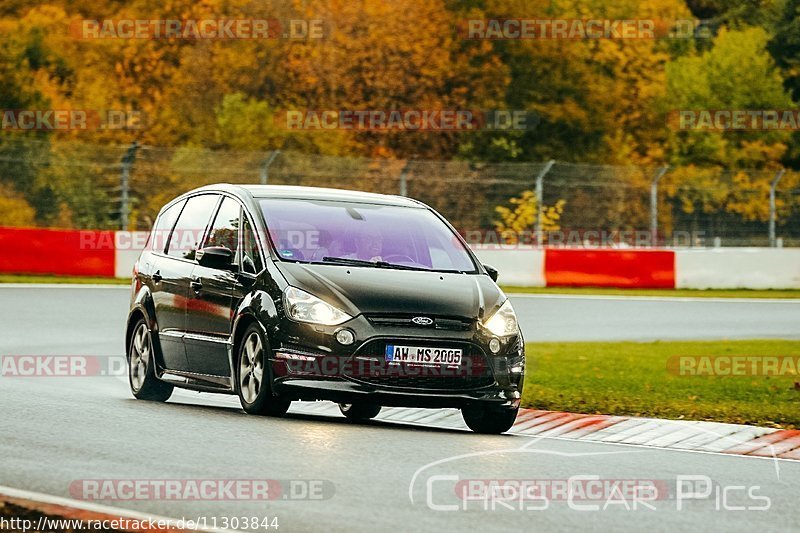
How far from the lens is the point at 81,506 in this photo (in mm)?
7480

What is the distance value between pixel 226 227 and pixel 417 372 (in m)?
2.28

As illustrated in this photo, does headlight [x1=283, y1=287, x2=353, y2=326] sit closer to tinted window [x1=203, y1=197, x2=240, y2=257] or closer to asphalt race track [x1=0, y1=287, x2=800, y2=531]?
asphalt race track [x1=0, y1=287, x2=800, y2=531]

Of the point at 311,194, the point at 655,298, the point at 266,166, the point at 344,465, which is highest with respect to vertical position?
the point at 311,194

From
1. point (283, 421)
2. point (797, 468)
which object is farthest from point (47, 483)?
point (797, 468)

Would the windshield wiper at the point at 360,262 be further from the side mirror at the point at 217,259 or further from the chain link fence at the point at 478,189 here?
the chain link fence at the point at 478,189

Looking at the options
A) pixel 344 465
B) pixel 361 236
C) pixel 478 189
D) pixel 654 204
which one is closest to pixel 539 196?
pixel 478 189

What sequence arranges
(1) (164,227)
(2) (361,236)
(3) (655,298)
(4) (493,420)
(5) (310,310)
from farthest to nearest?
(3) (655,298)
(1) (164,227)
(2) (361,236)
(4) (493,420)
(5) (310,310)

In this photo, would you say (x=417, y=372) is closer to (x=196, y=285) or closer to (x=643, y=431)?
(x=643, y=431)

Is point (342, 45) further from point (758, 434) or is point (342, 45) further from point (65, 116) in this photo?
point (758, 434)

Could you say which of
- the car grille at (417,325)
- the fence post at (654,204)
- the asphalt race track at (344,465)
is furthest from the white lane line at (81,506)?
the fence post at (654,204)

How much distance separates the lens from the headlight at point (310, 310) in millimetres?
10945

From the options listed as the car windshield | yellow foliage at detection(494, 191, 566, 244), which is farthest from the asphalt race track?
yellow foliage at detection(494, 191, 566, 244)

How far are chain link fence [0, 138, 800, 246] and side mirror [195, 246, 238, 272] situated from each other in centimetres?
2014

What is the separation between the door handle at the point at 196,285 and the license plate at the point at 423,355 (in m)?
2.01
